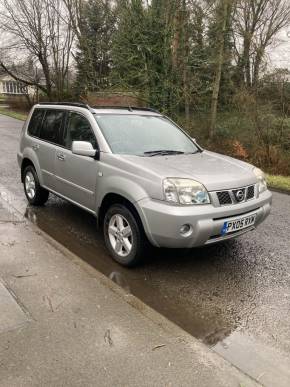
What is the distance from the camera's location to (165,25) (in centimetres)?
1352

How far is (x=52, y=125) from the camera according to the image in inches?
233

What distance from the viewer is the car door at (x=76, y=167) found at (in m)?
4.82

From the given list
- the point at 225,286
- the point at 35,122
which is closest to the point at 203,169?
the point at 225,286

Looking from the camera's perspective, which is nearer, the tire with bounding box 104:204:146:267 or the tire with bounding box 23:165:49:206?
the tire with bounding box 104:204:146:267

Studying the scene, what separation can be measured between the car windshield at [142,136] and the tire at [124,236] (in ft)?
2.63

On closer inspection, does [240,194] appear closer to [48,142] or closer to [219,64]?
[48,142]

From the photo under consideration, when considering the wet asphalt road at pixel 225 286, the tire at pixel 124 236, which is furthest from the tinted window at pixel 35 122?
the tire at pixel 124 236

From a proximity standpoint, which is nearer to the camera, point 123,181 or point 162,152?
point 123,181

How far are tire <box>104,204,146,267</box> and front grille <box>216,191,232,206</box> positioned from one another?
91 centimetres

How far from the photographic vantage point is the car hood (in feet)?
13.2

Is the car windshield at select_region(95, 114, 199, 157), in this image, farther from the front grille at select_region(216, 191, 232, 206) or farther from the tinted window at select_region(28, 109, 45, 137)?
the tinted window at select_region(28, 109, 45, 137)

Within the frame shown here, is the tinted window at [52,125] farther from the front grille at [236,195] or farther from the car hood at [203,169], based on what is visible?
the front grille at [236,195]

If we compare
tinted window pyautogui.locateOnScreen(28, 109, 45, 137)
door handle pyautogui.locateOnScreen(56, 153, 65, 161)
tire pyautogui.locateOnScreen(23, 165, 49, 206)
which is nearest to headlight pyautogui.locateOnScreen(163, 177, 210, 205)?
door handle pyautogui.locateOnScreen(56, 153, 65, 161)

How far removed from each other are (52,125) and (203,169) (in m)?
2.79
